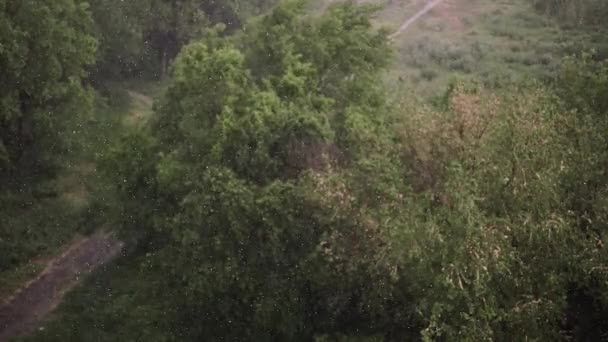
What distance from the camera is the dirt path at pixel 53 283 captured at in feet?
82.0

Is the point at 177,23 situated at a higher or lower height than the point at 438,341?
higher

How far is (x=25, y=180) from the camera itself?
3244cm

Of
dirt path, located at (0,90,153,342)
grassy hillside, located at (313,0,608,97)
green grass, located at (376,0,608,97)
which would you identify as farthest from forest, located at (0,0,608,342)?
green grass, located at (376,0,608,97)

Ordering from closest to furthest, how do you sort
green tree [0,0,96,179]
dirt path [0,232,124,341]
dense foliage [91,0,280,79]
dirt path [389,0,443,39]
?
dirt path [0,232,124,341] → green tree [0,0,96,179] → dense foliage [91,0,280,79] → dirt path [389,0,443,39]

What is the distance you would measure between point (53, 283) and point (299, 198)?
47.2 ft

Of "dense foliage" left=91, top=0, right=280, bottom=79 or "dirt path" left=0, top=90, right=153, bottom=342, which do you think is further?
"dense foliage" left=91, top=0, right=280, bottom=79

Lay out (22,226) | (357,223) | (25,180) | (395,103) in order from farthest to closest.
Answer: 1. (25,180)
2. (22,226)
3. (395,103)
4. (357,223)

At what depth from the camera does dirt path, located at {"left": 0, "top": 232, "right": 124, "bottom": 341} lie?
25000 mm

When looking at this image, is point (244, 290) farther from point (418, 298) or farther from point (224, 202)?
point (418, 298)

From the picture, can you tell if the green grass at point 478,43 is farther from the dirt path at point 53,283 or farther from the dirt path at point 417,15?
the dirt path at point 53,283

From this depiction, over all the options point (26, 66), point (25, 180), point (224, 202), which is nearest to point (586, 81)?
point (224, 202)

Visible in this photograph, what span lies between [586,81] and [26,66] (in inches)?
993

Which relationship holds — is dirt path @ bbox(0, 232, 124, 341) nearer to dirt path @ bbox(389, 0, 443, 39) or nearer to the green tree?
the green tree

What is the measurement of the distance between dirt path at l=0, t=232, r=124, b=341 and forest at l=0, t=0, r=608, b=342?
9cm
